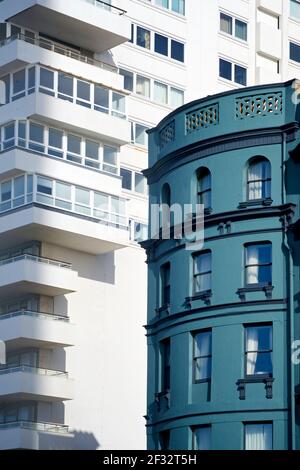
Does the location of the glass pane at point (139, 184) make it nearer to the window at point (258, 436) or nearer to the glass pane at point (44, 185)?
the glass pane at point (44, 185)

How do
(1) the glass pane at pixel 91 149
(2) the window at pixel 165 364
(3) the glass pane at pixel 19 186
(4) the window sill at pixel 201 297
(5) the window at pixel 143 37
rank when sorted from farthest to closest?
1. (5) the window at pixel 143 37
2. (1) the glass pane at pixel 91 149
3. (3) the glass pane at pixel 19 186
4. (2) the window at pixel 165 364
5. (4) the window sill at pixel 201 297

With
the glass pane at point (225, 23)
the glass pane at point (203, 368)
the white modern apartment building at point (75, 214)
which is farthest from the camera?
the glass pane at point (225, 23)

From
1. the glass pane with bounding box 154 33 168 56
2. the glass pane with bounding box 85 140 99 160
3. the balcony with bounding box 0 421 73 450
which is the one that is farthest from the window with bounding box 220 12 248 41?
the balcony with bounding box 0 421 73 450

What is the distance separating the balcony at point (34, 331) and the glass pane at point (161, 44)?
17105 millimetres

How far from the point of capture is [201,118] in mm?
48562

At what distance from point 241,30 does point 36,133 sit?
1772cm

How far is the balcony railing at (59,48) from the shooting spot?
68.4 meters

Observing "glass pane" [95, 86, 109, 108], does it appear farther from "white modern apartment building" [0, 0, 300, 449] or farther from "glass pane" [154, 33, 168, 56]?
"glass pane" [154, 33, 168, 56]

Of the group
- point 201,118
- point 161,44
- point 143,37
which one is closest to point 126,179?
point 143,37

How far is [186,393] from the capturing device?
46375 mm

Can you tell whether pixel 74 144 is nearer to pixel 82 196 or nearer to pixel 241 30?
pixel 82 196

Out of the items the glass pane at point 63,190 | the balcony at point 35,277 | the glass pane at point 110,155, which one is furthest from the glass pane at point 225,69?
the balcony at point 35,277
